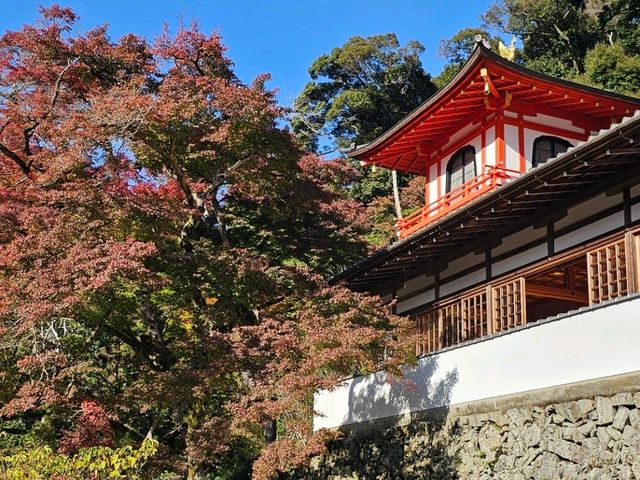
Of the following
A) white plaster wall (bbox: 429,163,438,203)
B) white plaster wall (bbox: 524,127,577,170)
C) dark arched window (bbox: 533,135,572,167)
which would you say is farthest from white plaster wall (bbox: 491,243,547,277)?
white plaster wall (bbox: 429,163,438,203)

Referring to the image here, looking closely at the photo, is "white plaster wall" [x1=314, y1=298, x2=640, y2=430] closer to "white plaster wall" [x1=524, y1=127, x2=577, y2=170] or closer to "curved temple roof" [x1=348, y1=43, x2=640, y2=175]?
"white plaster wall" [x1=524, y1=127, x2=577, y2=170]

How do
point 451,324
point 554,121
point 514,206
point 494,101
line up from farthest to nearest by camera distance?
1. point 554,121
2. point 494,101
3. point 451,324
4. point 514,206

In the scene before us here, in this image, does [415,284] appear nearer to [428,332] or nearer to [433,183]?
[428,332]

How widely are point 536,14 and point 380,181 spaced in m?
13.2

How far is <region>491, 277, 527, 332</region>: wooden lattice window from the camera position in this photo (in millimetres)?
11508

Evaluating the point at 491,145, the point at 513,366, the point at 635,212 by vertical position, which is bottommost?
the point at 513,366

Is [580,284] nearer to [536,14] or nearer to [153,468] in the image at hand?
[153,468]

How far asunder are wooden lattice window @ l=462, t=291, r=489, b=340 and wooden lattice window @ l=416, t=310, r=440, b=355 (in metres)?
0.83

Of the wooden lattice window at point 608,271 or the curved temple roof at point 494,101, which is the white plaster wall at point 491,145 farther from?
the wooden lattice window at point 608,271

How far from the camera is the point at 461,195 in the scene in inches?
602

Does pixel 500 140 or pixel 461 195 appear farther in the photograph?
pixel 461 195

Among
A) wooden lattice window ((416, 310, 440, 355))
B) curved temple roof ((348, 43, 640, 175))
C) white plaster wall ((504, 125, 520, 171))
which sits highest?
A: curved temple roof ((348, 43, 640, 175))

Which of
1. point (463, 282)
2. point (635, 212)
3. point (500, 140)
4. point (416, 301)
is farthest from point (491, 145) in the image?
point (635, 212)

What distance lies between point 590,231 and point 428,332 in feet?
13.9
